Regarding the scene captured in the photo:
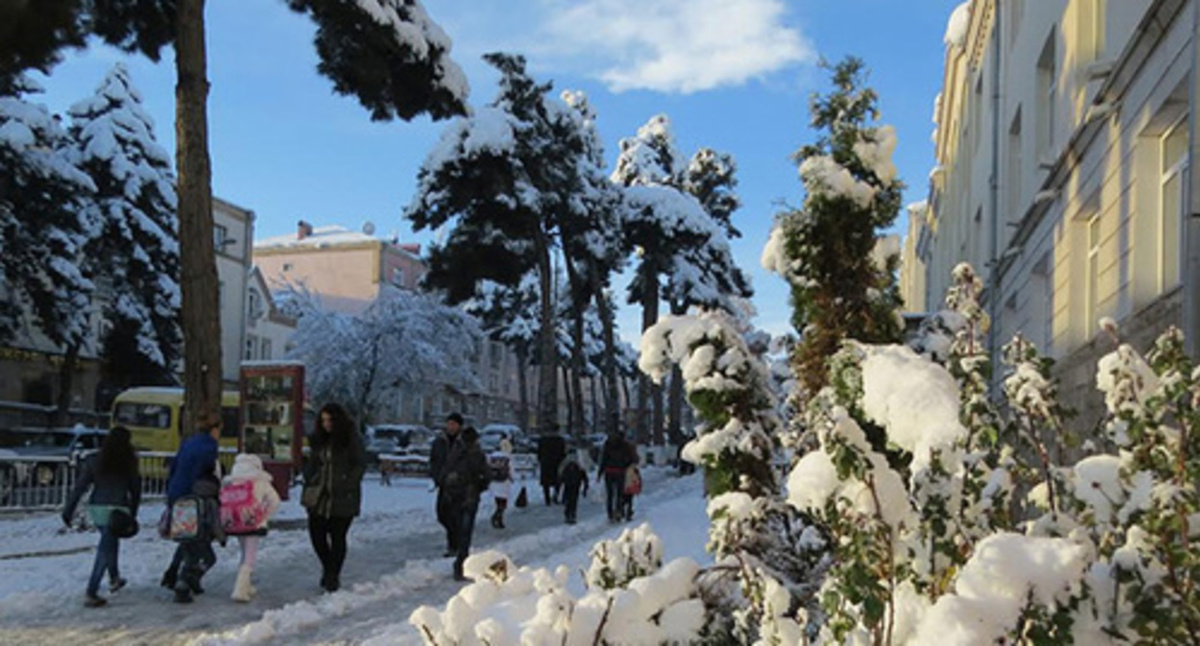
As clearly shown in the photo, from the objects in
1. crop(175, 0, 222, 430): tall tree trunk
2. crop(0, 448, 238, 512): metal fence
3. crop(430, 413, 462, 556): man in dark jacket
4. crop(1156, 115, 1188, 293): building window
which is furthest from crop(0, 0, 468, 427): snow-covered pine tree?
crop(1156, 115, 1188, 293): building window

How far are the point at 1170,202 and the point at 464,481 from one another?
7.38 metres

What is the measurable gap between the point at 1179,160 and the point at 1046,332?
17.4 feet

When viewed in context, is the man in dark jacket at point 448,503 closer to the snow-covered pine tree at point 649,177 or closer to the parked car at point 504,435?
the snow-covered pine tree at point 649,177

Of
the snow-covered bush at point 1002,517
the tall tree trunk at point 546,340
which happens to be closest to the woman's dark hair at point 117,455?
the snow-covered bush at point 1002,517

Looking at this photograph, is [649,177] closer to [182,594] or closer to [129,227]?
[129,227]

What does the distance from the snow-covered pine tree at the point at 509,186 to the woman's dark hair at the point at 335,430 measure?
17.3m

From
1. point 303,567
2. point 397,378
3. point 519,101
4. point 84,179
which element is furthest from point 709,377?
point 397,378

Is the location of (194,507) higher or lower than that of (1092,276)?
lower

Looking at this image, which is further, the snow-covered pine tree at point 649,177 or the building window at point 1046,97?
the snow-covered pine tree at point 649,177

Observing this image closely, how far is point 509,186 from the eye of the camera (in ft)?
96.4

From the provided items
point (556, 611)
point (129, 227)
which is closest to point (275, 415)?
point (556, 611)

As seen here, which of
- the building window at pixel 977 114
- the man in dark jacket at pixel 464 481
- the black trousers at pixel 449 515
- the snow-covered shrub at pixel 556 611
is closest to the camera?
the snow-covered shrub at pixel 556 611

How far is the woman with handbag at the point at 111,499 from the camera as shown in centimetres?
888

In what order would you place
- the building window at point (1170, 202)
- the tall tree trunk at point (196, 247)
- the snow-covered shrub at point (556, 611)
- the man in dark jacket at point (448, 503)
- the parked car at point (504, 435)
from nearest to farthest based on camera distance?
the snow-covered shrub at point (556, 611) < the building window at point (1170, 202) < the man in dark jacket at point (448, 503) < the tall tree trunk at point (196, 247) < the parked car at point (504, 435)
